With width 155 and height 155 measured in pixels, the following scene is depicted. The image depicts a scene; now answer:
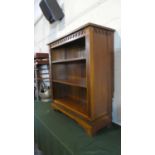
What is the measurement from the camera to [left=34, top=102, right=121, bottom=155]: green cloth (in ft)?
3.75

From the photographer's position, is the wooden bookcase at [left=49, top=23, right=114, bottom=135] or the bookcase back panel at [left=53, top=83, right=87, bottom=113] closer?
the wooden bookcase at [left=49, top=23, right=114, bottom=135]

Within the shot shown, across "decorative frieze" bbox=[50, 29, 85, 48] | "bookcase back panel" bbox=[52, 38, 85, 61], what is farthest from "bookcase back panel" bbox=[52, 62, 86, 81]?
"decorative frieze" bbox=[50, 29, 85, 48]

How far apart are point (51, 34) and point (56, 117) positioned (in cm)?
202

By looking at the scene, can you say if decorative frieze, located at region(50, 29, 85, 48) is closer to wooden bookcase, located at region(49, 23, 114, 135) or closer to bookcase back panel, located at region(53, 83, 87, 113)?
wooden bookcase, located at region(49, 23, 114, 135)

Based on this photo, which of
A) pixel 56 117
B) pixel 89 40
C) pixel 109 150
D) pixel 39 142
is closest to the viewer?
pixel 109 150

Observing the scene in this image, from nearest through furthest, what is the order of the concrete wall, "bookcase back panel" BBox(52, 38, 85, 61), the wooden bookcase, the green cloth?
the green cloth
the wooden bookcase
the concrete wall
"bookcase back panel" BBox(52, 38, 85, 61)

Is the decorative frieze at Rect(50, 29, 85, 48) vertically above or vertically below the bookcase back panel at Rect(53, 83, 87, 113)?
above

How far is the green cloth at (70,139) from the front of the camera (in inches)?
45.0

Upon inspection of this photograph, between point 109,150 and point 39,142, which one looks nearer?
point 109,150

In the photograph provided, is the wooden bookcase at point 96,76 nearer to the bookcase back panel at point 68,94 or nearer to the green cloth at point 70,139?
the green cloth at point 70,139
